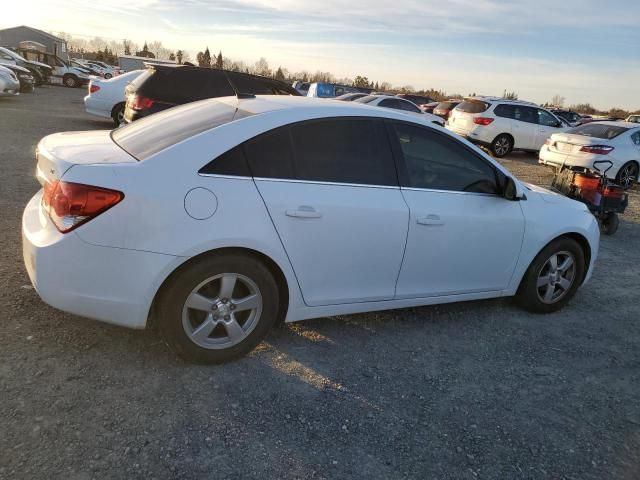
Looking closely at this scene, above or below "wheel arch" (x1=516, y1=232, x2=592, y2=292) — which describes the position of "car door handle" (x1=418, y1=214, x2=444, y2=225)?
above

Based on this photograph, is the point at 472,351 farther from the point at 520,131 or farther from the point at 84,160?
the point at 520,131

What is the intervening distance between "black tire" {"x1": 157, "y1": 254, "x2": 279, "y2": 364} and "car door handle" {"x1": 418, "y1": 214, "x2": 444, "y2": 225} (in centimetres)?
115

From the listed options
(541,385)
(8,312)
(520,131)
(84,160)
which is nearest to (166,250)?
(84,160)

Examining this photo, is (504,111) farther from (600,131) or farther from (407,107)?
(600,131)

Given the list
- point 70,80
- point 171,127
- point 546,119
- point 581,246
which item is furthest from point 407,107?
point 70,80

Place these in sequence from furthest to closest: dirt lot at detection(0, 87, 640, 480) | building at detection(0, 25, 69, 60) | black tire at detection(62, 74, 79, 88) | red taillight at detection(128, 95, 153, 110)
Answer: building at detection(0, 25, 69, 60) < black tire at detection(62, 74, 79, 88) < red taillight at detection(128, 95, 153, 110) < dirt lot at detection(0, 87, 640, 480)

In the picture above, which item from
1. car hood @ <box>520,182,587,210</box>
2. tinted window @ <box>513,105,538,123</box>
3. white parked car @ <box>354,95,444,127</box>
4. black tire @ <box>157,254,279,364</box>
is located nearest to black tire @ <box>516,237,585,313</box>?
car hood @ <box>520,182,587,210</box>

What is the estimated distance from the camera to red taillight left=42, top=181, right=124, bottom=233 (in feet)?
9.04

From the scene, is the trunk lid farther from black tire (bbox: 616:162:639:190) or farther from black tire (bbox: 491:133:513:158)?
black tire (bbox: 491:133:513:158)

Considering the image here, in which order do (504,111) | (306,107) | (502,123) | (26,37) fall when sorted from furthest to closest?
(26,37) → (504,111) → (502,123) → (306,107)

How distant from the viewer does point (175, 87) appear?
30.1ft

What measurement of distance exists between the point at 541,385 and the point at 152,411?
8.20 ft

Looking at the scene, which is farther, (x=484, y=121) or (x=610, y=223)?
(x=484, y=121)

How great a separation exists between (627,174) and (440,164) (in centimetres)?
1044
